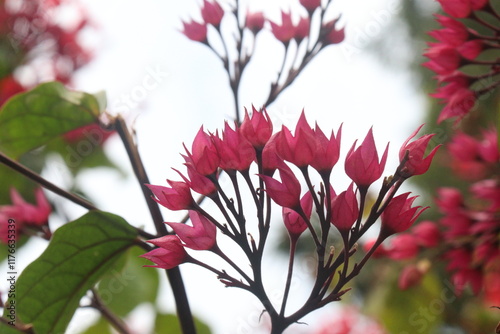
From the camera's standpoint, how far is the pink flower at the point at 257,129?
1.66 ft

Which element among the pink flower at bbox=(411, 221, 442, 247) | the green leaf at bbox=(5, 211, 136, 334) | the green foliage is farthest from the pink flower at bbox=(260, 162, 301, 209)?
the green foliage

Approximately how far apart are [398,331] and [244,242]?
0.92 meters

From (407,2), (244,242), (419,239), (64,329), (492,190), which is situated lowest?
(407,2)

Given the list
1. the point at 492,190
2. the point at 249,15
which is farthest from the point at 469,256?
the point at 249,15

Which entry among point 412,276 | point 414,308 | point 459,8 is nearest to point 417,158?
point 459,8

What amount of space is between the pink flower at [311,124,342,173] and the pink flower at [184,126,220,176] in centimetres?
9

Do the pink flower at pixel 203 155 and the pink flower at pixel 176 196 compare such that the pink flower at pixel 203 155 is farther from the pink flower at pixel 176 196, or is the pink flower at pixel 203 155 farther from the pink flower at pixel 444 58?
the pink flower at pixel 444 58

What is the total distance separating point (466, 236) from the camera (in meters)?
1.00

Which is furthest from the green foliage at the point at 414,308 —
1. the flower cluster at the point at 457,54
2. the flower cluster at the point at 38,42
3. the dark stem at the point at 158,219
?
the flower cluster at the point at 38,42

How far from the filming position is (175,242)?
52 centimetres

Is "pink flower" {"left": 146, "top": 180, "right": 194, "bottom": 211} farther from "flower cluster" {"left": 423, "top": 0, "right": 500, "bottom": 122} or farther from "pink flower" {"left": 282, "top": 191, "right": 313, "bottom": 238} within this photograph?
"flower cluster" {"left": 423, "top": 0, "right": 500, "bottom": 122}

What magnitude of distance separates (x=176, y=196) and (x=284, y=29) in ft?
1.24

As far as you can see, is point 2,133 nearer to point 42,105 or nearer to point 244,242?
point 42,105

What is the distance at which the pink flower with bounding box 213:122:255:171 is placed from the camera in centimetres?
51
